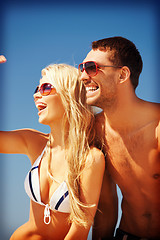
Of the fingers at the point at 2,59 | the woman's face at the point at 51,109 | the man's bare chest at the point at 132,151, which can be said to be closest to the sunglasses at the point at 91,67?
the woman's face at the point at 51,109

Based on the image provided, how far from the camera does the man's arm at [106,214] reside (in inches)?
132

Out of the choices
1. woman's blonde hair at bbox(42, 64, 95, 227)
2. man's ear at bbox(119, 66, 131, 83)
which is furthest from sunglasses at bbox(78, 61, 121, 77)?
man's ear at bbox(119, 66, 131, 83)

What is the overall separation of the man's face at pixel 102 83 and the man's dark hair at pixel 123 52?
7cm

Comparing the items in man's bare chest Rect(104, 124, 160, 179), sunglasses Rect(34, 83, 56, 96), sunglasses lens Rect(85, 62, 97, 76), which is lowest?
man's bare chest Rect(104, 124, 160, 179)

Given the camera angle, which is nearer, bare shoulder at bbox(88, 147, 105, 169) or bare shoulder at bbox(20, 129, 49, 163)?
bare shoulder at bbox(88, 147, 105, 169)

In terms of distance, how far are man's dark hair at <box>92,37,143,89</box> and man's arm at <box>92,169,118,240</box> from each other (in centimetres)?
133

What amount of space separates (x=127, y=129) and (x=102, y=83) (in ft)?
2.01

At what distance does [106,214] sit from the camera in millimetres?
3373

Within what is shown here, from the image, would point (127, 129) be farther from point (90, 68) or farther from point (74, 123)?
point (90, 68)

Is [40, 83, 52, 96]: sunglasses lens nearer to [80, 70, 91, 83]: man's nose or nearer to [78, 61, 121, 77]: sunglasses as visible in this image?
[80, 70, 91, 83]: man's nose

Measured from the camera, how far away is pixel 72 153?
106 inches

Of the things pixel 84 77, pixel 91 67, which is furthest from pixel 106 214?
pixel 91 67

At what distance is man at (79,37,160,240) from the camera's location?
2984 millimetres

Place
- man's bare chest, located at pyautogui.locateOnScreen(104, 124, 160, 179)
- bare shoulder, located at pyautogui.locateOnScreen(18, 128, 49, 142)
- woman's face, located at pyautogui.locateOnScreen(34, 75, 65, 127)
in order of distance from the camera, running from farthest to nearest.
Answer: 1. bare shoulder, located at pyautogui.locateOnScreen(18, 128, 49, 142)
2. man's bare chest, located at pyautogui.locateOnScreen(104, 124, 160, 179)
3. woman's face, located at pyautogui.locateOnScreen(34, 75, 65, 127)
